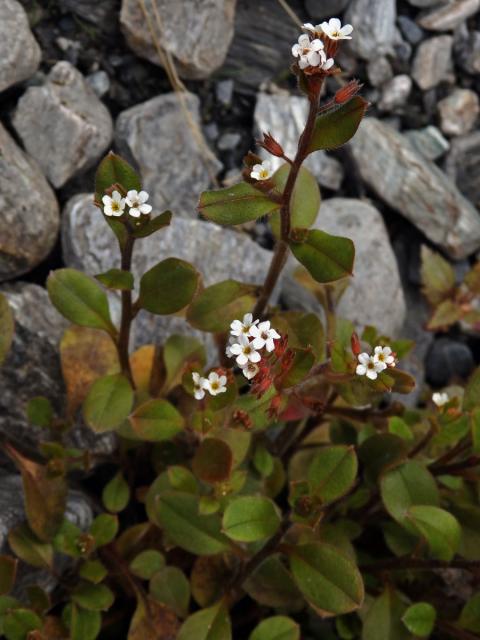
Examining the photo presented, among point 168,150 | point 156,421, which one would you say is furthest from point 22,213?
point 156,421

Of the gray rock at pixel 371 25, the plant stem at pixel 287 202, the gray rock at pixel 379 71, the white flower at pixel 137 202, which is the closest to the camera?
the plant stem at pixel 287 202

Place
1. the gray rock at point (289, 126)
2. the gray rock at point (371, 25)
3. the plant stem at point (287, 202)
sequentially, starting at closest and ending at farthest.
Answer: the plant stem at point (287, 202)
the gray rock at point (289, 126)
the gray rock at point (371, 25)

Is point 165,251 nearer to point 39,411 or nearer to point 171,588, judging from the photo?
point 39,411

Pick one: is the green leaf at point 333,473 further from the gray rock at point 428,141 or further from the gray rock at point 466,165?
the gray rock at point 466,165

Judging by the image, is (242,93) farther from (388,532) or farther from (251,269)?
(388,532)

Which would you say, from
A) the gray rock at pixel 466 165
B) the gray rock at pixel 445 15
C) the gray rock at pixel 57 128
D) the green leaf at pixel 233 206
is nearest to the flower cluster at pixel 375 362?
the green leaf at pixel 233 206

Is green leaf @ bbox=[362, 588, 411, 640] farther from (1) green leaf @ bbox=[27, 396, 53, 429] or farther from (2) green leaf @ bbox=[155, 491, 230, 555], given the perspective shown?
(1) green leaf @ bbox=[27, 396, 53, 429]

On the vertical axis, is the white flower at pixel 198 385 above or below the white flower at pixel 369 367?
below
